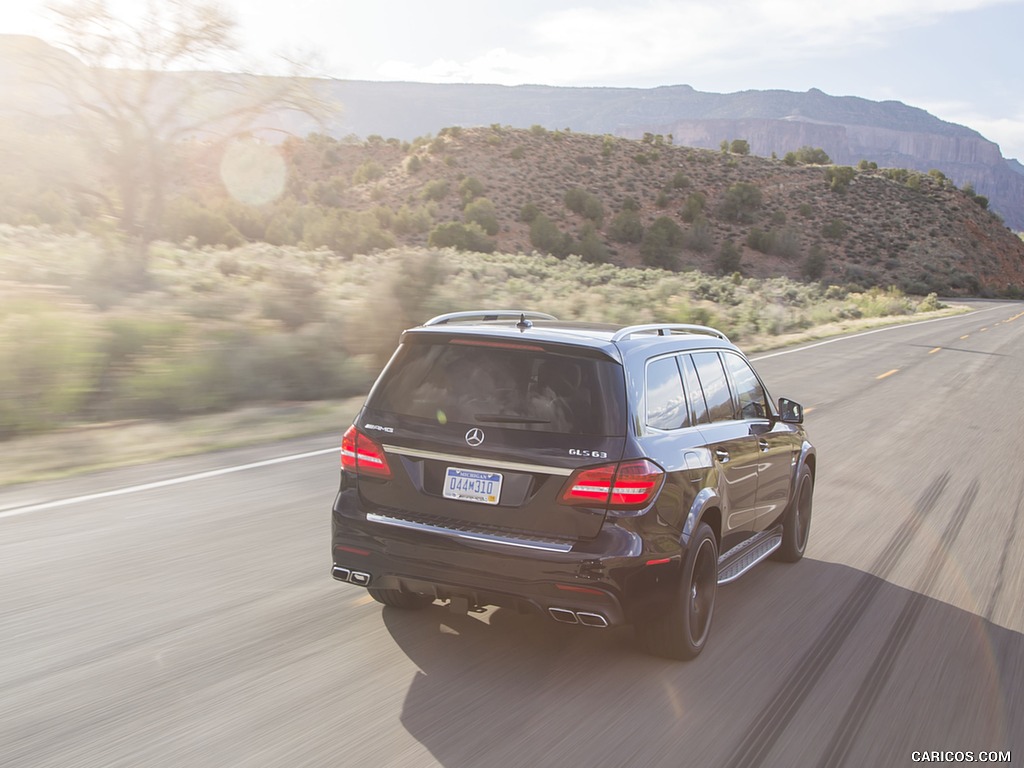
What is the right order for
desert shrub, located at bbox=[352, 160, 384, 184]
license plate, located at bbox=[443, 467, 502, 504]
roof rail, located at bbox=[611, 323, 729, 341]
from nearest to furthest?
license plate, located at bbox=[443, 467, 502, 504] < roof rail, located at bbox=[611, 323, 729, 341] < desert shrub, located at bbox=[352, 160, 384, 184]

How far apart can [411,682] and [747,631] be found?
198 cm

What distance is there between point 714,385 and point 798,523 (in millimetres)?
1891

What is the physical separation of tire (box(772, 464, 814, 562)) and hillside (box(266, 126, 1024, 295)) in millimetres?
57802

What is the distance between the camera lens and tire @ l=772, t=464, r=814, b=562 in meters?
6.88

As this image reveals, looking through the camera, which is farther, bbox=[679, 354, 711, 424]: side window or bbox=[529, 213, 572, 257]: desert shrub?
bbox=[529, 213, 572, 257]: desert shrub

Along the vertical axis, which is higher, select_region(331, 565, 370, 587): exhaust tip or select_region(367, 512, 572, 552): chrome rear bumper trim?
select_region(367, 512, 572, 552): chrome rear bumper trim

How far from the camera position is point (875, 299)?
60.6 metres

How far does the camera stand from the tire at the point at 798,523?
22.6ft

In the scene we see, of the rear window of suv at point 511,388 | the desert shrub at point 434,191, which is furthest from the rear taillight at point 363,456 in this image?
the desert shrub at point 434,191

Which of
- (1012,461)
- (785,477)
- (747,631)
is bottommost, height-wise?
(1012,461)

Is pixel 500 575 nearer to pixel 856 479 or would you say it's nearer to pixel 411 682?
pixel 411 682

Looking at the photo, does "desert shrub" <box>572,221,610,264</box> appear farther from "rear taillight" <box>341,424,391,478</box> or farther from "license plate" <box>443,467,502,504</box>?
"license plate" <box>443,467,502,504</box>

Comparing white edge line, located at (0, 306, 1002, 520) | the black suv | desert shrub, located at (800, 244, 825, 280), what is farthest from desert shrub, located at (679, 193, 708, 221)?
the black suv

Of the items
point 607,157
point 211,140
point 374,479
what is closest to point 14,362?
point 374,479
